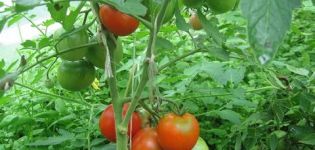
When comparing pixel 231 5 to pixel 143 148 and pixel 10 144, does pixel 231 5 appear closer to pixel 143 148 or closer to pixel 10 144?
pixel 143 148

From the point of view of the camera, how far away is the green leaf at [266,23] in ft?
1.29

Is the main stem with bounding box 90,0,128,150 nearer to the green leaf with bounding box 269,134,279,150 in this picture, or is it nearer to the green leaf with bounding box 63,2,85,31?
the green leaf with bounding box 63,2,85,31

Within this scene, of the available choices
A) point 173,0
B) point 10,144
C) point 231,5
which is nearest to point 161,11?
point 173,0

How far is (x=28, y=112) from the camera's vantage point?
161cm

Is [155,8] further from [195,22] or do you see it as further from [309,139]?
[309,139]

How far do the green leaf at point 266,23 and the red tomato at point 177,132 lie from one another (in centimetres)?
54

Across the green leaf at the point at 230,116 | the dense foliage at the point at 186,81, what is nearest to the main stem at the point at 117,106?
the dense foliage at the point at 186,81

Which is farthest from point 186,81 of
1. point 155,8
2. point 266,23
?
point 266,23

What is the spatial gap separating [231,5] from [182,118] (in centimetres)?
22

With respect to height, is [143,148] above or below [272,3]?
below

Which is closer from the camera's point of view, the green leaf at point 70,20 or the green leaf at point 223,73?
the green leaf at point 70,20

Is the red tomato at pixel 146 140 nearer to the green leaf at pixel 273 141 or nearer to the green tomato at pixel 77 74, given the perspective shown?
the green tomato at pixel 77 74

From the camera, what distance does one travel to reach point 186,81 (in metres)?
1.28

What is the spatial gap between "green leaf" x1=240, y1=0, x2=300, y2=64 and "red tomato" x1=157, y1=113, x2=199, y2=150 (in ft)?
1.76
